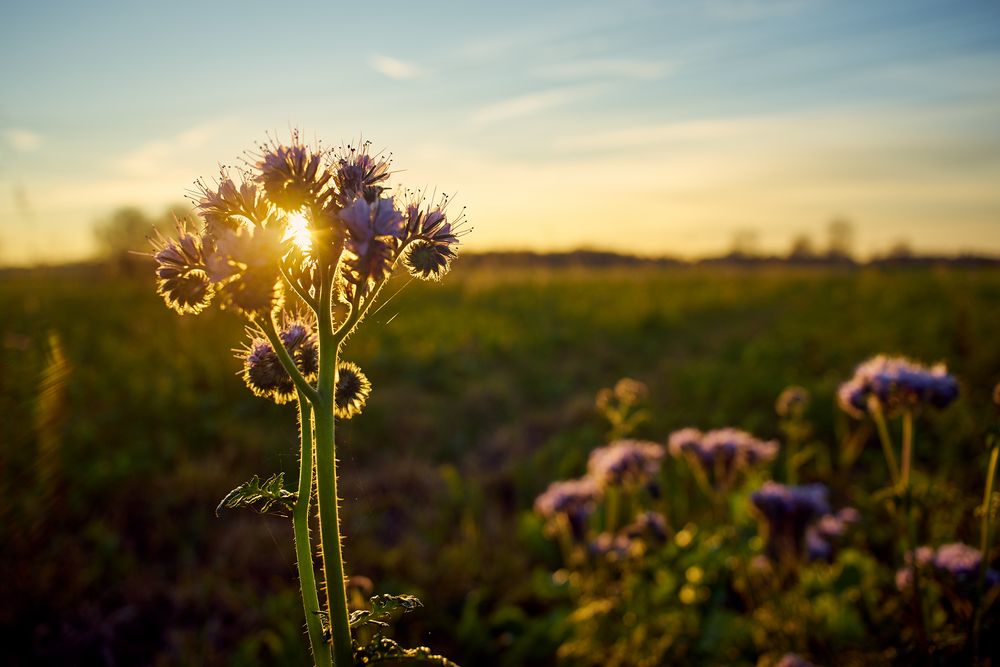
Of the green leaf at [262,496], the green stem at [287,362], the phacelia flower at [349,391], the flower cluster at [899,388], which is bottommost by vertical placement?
the green leaf at [262,496]

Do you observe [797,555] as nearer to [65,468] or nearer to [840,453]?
[840,453]

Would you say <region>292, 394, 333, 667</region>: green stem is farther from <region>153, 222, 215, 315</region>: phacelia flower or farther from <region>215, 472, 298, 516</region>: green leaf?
<region>153, 222, 215, 315</region>: phacelia flower

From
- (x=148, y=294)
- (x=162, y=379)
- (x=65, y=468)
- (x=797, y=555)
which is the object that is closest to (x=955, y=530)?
(x=797, y=555)

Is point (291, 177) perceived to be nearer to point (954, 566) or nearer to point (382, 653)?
point (382, 653)

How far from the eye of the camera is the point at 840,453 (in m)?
5.98

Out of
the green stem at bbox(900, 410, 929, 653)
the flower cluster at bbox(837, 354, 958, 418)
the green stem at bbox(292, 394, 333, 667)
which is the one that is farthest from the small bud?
the flower cluster at bbox(837, 354, 958, 418)

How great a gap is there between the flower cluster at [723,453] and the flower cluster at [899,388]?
81cm

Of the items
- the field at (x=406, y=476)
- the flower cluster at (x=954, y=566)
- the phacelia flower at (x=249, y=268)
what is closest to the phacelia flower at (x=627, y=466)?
the field at (x=406, y=476)

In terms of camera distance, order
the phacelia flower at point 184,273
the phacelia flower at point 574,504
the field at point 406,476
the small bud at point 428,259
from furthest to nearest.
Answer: the phacelia flower at point 574,504 < the field at point 406,476 < the small bud at point 428,259 < the phacelia flower at point 184,273

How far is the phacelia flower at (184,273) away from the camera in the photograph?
1544 millimetres

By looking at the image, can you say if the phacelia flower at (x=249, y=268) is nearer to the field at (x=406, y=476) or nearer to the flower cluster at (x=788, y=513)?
the field at (x=406, y=476)

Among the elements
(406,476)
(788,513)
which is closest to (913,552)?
(788,513)

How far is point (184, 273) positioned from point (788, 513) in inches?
124

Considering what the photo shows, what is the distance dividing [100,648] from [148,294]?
12.0 meters
